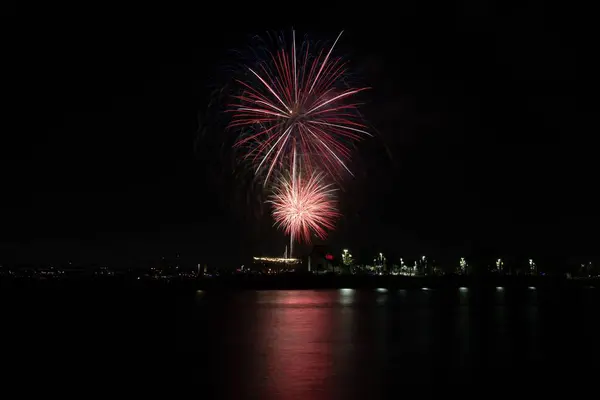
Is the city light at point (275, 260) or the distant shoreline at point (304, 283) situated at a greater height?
the city light at point (275, 260)

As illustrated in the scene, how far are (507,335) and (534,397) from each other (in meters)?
15.7

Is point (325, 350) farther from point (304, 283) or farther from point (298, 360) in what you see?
point (304, 283)

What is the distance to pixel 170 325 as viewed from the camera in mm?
34906

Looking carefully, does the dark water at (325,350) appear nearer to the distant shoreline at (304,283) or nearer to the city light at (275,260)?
the distant shoreline at (304,283)

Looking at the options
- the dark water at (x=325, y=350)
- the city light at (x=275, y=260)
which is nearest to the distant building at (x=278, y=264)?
the city light at (x=275, y=260)

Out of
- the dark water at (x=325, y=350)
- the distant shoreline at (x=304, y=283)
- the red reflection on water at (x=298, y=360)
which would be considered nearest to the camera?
the red reflection on water at (x=298, y=360)

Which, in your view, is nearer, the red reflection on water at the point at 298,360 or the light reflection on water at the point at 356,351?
the red reflection on water at the point at 298,360

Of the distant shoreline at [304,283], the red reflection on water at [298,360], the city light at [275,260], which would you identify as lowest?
the red reflection on water at [298,360]

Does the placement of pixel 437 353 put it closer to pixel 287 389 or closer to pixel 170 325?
pixel 287 389

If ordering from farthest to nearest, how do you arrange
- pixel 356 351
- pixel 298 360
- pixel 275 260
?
pixel 275 260
pixel 356 351
pixel 298 360

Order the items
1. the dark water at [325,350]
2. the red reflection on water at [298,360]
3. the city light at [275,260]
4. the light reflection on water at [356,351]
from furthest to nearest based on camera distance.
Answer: the city light at [275,260] → the dark water at [325,350] → the light reflection on water at [356,351] → the red reflection on water at [298,360]

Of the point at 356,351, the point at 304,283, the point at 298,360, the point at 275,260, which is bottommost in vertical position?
the point at 298,360

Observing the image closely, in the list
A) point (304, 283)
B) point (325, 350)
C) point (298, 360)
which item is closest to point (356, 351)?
point (325, 350)

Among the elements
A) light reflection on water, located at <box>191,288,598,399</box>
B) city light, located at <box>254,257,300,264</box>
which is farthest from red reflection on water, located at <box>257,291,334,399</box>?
city light, located at <box>254,257,300,264</box>
